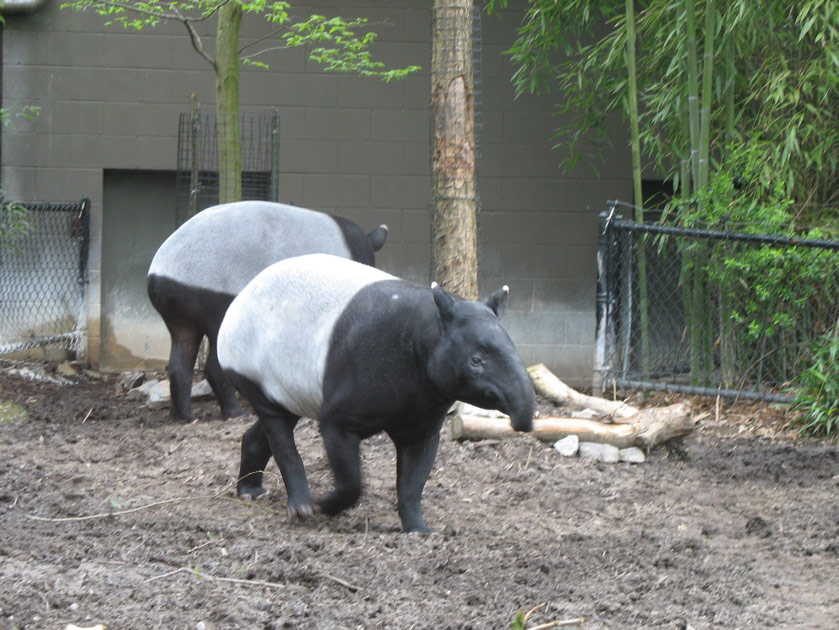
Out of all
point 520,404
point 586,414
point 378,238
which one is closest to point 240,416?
point 378,238

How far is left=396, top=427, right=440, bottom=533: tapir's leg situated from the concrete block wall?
498 centimetres

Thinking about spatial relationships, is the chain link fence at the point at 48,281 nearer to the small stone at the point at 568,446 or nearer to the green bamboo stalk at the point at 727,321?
the small stone at the point at 568,446

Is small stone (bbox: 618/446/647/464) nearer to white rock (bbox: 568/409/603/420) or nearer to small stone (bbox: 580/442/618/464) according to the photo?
small stone (bbox: 580/442/618/464)

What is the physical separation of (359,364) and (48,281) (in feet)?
19.2

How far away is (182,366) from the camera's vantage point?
6.41 m

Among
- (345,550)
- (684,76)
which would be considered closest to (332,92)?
(684,76)

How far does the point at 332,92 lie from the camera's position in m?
8.96

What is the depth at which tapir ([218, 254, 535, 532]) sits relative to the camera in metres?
3.62

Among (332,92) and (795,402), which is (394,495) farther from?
(332,92)

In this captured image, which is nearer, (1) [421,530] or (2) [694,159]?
(1) [421,530]

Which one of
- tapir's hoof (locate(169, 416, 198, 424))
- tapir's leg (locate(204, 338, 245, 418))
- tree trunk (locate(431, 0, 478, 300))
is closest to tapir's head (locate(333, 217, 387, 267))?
tree trunk (locate(431, 0, 478, 300))

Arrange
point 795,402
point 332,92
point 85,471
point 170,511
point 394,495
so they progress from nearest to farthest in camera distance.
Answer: point 170,511
point 394,495
point 85,471
point 795,402
point 332,92

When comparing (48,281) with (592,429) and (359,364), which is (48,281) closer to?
(592,429)

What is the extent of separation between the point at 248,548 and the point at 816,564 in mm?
2078
